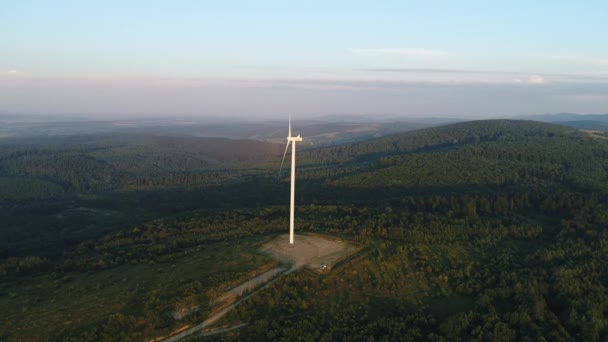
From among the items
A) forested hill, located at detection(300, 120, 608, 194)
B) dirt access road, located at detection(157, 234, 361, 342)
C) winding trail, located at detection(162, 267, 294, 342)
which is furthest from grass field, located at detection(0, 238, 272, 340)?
forested hill, located at detection(300, 120, 608, 194)

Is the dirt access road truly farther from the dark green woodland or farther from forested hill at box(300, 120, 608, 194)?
forested hill at box(300, 120, 608, 194)

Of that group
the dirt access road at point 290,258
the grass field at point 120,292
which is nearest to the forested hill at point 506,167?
the dirt access road at point 290,258

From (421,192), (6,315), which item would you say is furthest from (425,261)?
(421,192)

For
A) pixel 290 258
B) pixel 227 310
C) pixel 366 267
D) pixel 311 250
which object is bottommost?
pixel 227 310

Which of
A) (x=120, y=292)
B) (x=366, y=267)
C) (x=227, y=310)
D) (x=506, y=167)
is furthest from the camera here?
(x=506, y=167)

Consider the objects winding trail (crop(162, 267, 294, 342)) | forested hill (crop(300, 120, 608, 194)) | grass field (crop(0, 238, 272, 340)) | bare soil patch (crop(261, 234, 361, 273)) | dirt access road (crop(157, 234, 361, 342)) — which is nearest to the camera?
winding trail (crop(162, 267, 294, 342))

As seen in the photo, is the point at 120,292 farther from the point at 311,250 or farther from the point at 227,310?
the point at 311,250

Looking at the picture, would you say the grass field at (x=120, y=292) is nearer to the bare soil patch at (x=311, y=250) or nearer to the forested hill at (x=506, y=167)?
the bare soil patch at (x=311, y=250)

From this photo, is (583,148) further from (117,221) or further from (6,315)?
(6,315)

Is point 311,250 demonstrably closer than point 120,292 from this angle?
No

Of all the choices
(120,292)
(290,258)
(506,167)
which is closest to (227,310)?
(120,292)

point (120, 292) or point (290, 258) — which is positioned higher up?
point (290, 258)
